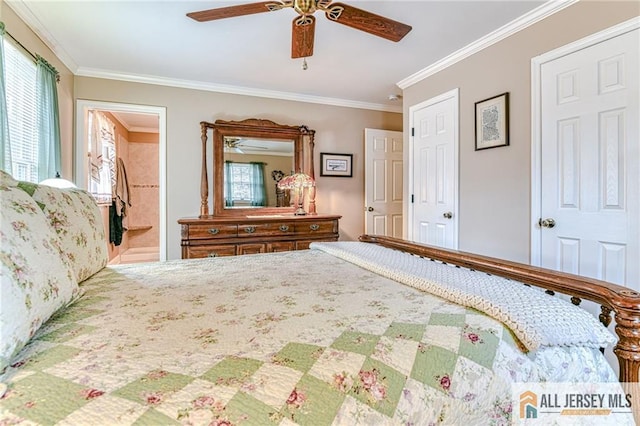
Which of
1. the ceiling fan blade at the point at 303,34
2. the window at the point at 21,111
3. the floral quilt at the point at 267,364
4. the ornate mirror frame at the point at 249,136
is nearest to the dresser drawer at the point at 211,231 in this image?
the ornate mirror frame at the point at 249,136

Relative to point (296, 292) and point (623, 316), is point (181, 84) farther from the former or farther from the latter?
point (623, 316)

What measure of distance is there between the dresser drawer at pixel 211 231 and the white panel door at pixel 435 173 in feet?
6.34

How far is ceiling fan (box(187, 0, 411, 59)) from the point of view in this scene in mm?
1659

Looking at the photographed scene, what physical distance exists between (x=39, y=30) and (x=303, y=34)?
2.08 meters

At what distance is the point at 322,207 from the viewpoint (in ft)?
13.9

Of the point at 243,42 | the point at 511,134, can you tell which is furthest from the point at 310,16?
the point at 511,134

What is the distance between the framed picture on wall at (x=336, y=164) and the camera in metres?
4.20

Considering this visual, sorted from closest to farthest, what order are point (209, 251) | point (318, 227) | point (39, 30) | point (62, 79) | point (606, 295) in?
point (606, 295), point (39, 30), point (62, 79), point (209, 251), point (318, 227)

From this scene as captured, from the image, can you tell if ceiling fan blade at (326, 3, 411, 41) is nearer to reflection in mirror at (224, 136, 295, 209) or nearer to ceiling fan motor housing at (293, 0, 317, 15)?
ceiling fan motor housing at (293, 0, 317, 15)

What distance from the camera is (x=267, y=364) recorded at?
0.70 metres

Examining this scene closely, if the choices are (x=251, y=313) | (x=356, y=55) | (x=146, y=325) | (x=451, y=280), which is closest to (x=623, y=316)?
(x=451, y=280)

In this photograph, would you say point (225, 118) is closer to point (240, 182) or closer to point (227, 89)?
point (227, 89)

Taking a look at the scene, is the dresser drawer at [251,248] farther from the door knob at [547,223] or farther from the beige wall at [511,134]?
the door knob at [547,223]

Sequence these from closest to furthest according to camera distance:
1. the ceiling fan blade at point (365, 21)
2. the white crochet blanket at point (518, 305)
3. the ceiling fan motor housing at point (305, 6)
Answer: the white crochet blanket at point (518, 305) < the ceiling fan motor housing at point (305, 6) < the ceiling fan blade at point (365, 21)
